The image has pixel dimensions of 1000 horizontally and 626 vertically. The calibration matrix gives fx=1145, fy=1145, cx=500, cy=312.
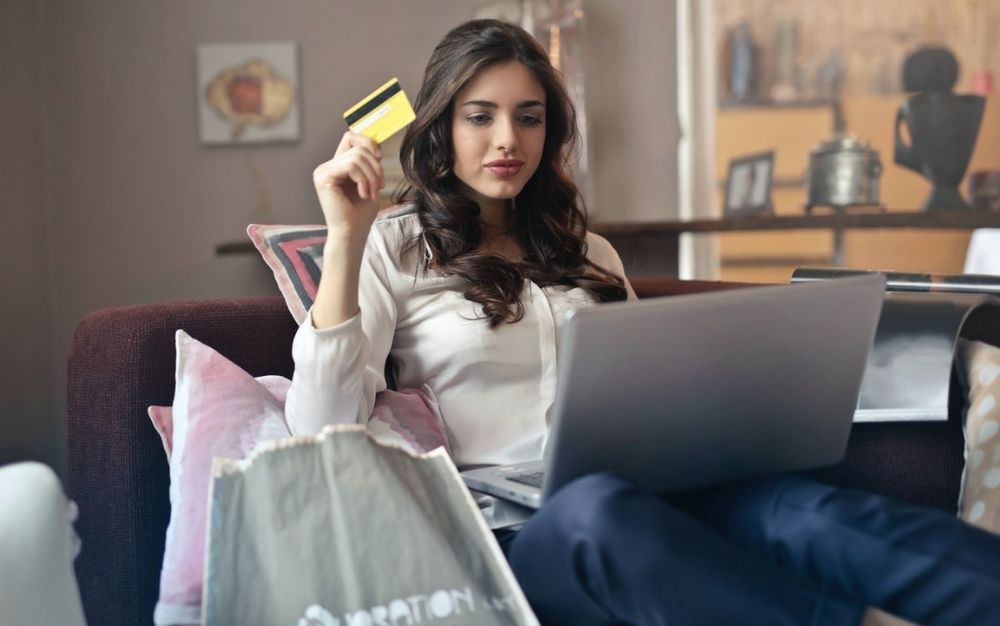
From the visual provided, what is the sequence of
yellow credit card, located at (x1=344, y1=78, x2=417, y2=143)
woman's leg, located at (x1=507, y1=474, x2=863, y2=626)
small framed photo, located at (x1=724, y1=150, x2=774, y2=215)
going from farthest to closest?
small framed photo, located at (x1=724, y1=150, x2=774, y2=215) < yellow credit card, located at (x1=344, y1=78, x2=417, y2=143) < woman's leg, located at (x1=507, y1=474, x2=863, y2=626)

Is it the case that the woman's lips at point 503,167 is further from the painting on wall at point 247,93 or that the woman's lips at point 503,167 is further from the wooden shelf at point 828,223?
the painting on wall at point 247,93

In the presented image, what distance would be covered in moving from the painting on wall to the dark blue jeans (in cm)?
246

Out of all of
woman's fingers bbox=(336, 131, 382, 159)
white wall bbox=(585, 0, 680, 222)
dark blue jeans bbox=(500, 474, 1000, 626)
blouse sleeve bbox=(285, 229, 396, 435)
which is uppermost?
white wall bbox=(585, 0, 680, 222)

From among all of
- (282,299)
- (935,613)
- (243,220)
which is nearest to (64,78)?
(243,220)

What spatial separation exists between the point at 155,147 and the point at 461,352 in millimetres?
2081

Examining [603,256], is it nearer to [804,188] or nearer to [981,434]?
[981,434]

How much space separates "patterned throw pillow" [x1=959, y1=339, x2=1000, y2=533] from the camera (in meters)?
1.44

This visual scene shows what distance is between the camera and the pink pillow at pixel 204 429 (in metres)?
1.22

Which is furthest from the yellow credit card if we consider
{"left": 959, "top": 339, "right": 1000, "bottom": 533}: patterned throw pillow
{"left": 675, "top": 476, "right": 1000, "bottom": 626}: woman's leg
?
{"left": 959, "top": 339, "right": 1000, "bottom": 533}: patterned throw pillow

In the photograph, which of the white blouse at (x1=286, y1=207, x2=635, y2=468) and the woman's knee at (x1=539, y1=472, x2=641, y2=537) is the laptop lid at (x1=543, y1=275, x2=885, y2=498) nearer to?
the woman's knee at (x1=539, y1=472, x2=641, y2=537)

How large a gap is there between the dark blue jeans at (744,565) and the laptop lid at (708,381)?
7 cm

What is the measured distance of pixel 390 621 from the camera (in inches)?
43.1

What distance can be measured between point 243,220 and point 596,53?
1207 mm

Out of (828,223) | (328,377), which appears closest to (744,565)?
(328,377)
